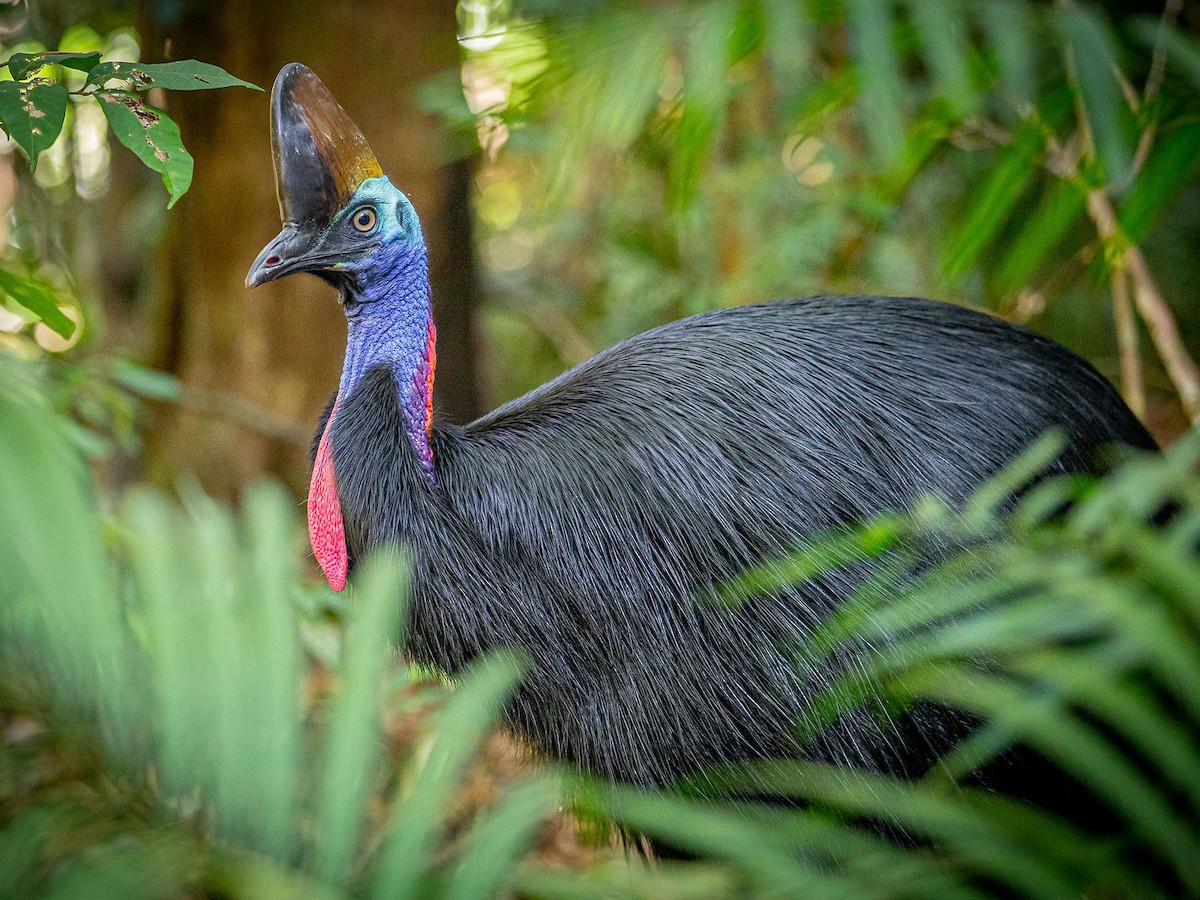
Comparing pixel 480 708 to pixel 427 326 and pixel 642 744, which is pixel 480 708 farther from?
pixel 427 326

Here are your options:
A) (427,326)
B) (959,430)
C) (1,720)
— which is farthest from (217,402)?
(1,720)

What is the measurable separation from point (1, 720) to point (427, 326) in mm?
1167

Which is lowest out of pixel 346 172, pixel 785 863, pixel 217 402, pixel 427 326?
pixel 217 402

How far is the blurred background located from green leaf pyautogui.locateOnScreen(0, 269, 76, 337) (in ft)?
0.34

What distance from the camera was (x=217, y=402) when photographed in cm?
329

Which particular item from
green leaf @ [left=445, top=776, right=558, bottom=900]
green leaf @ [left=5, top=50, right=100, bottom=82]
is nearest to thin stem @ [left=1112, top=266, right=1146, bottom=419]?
green leaf @ [left=5, top=50, right=100, bottom=82]

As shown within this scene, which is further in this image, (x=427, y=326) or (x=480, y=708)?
(x=427, y=326)

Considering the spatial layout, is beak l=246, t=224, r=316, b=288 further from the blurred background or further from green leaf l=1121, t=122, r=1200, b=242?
green leaf l=1121, t=122, r=1200, b=242

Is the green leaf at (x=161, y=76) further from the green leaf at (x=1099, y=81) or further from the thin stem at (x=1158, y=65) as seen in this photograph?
the thin stem at (x=1158, y=65)

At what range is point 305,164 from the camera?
5.73 feet

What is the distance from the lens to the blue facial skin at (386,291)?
184cm

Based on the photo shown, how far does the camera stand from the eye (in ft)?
6.01

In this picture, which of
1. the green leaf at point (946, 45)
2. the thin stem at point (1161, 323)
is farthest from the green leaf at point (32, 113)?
the thin stem at point (1161, 323)

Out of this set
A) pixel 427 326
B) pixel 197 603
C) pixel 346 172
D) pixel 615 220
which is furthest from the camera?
pixel 615 220
